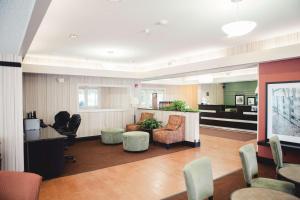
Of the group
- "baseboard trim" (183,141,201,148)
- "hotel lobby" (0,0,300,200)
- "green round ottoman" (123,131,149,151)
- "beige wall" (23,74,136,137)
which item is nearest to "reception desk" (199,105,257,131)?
"hotel lobby" (0,0,300,200)

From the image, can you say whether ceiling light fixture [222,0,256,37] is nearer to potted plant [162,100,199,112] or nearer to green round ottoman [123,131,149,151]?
green round ottoman [123,131,149,151]

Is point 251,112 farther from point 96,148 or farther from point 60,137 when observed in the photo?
point 60,137

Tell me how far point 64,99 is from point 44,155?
11.3 ft

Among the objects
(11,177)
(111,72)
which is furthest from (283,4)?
(111,72)

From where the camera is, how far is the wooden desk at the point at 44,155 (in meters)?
3.62

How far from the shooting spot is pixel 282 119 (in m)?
4.25

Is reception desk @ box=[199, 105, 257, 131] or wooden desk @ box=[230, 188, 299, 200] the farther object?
reception desk @ box=[199, 105, 257, 131]

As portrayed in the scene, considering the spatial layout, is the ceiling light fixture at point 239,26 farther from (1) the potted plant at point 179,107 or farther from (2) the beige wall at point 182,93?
(2) the beige wall at point 182,93

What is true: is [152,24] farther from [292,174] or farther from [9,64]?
[292,174]

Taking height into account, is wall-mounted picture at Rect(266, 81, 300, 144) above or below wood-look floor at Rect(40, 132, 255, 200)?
above

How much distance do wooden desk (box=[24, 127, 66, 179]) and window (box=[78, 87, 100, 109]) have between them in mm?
3850

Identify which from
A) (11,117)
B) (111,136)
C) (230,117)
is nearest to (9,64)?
(11,117)

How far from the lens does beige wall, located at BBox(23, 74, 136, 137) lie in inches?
249

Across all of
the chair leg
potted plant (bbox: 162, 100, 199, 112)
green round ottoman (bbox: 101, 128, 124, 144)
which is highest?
potted plant (bbox: 162, 100, 199, 112)
